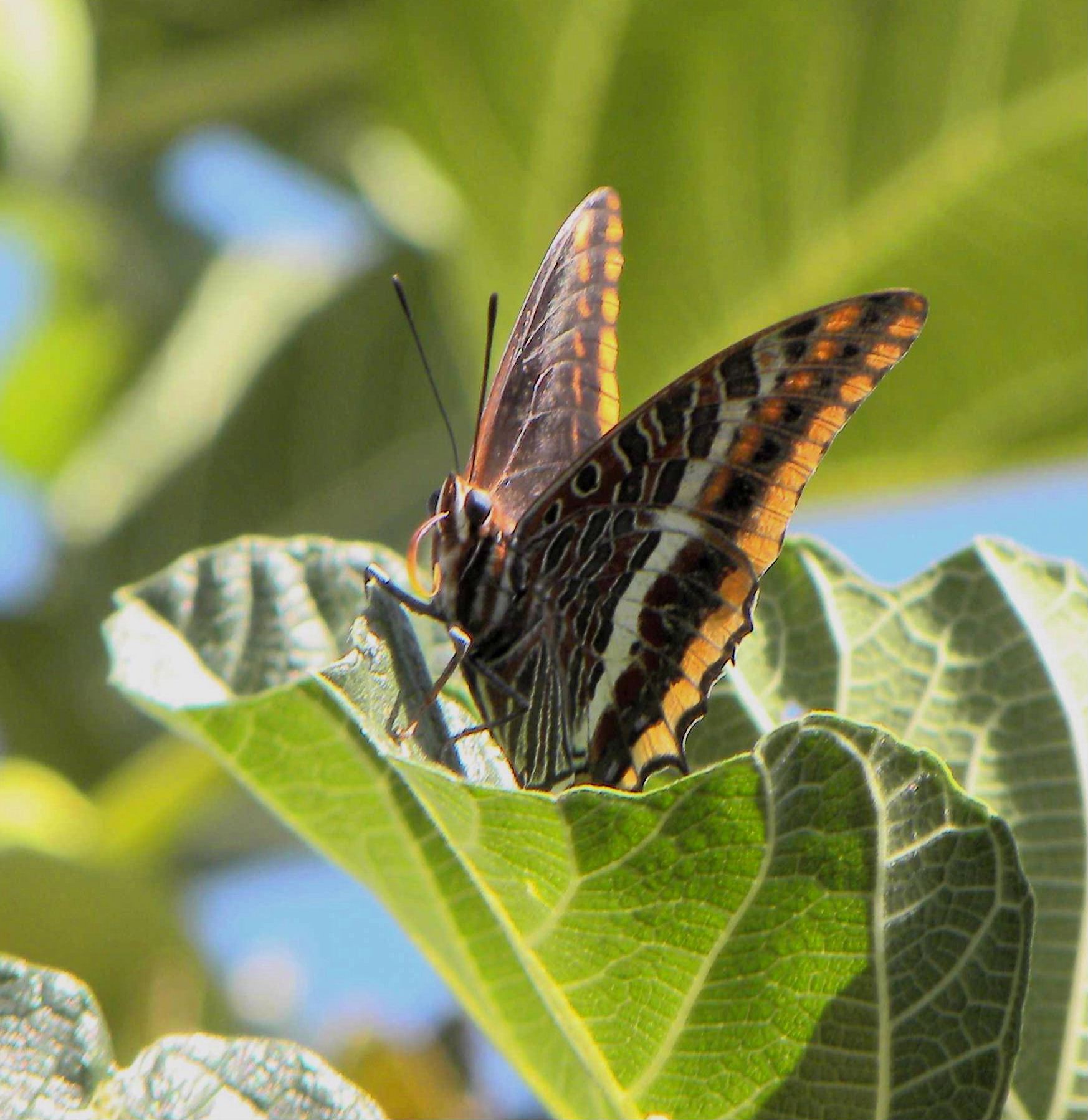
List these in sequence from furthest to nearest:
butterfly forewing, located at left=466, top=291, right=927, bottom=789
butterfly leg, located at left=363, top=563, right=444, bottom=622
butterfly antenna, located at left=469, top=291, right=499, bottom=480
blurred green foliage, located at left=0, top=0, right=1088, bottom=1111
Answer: blurred green foliage, located at left=0, top=0, right=1088, bottom=1111
butterfly antenna, located at left=469, top=291, right=499, bottom=480
butterfly forewing, located at left=466, top=291, right=927, bottom=789
butterfly leg, located at left=363, top=563, right=444, bottom=622

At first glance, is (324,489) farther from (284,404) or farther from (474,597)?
(474,597)

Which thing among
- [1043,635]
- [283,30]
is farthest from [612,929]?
[283,30]

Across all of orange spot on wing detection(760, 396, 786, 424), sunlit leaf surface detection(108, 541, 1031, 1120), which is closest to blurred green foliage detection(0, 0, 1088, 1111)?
orange spot on wing detection(760, 396, 786, 424)

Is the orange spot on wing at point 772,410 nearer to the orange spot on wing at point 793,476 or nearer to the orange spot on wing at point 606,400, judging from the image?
the orange spot on wing at point 793,476

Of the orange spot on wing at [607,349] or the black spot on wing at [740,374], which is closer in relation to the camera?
the black spot on wing at [740,374]

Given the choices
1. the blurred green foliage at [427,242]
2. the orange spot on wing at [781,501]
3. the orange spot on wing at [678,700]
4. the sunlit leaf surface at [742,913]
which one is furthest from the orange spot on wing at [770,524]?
the blurred green foliage at [427,242]

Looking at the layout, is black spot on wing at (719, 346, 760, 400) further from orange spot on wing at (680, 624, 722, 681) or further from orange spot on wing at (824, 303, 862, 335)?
orange spot on wing at (680, 624, 722, 681)
